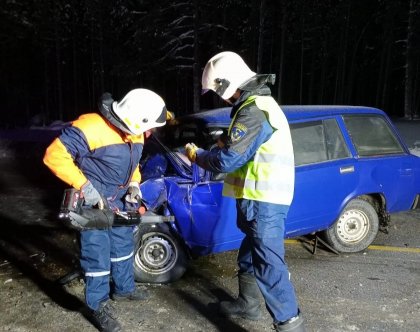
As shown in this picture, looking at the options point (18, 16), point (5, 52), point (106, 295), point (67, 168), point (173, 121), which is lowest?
point (106, 295)

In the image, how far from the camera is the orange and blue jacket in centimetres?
291

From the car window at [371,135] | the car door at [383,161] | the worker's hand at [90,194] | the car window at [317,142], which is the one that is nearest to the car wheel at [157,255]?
the worker's hand at [90,194]

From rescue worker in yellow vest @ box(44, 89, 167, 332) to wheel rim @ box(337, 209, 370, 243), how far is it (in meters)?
2.38

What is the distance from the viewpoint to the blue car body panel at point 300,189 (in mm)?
3914

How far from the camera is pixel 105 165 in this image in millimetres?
3150

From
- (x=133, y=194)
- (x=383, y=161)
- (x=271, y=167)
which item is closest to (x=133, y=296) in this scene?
(x=133, y=194)

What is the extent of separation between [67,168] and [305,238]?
321 cm

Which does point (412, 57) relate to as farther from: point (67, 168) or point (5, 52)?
point (67, 168)

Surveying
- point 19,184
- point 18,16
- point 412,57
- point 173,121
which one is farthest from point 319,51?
point 173,121

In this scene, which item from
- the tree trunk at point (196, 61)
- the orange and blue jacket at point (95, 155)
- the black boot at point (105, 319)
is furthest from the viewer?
the tree trunk at point (196, 61)

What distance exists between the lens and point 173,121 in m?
4.53

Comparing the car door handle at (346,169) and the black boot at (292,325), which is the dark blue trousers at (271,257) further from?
the car door handle at (346,169)

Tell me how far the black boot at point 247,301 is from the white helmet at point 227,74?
146cm

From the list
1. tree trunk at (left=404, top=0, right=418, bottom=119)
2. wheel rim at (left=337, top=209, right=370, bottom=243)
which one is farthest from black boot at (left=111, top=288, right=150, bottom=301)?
tree trunk at (left=404, top=0, right=418, bottom=119)
